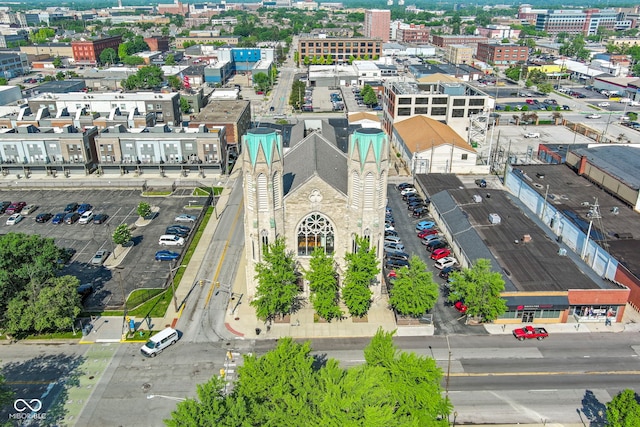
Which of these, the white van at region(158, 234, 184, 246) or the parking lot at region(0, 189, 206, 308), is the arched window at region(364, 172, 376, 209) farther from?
the white van at region(158, 234, 184, 246)

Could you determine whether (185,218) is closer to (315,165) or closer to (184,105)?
(315,165)

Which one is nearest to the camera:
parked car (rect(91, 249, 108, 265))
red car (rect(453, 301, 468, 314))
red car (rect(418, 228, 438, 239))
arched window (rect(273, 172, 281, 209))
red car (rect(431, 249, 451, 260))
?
arched window (rect(273, 172, 281, 209))

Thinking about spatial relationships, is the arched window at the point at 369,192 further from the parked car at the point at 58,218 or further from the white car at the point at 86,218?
the parked car at the point at 58,218

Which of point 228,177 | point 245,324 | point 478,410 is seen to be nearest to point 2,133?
point 228,177

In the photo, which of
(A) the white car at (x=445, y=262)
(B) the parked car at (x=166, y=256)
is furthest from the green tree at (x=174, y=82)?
(A) the white car at (x=445, y=262)

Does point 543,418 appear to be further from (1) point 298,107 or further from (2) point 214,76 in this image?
(2) point 214,76

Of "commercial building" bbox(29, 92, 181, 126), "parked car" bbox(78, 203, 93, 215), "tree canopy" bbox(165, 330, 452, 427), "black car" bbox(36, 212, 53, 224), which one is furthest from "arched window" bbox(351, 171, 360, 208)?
"commercial building" bbox(29, 92, 181, 126)
